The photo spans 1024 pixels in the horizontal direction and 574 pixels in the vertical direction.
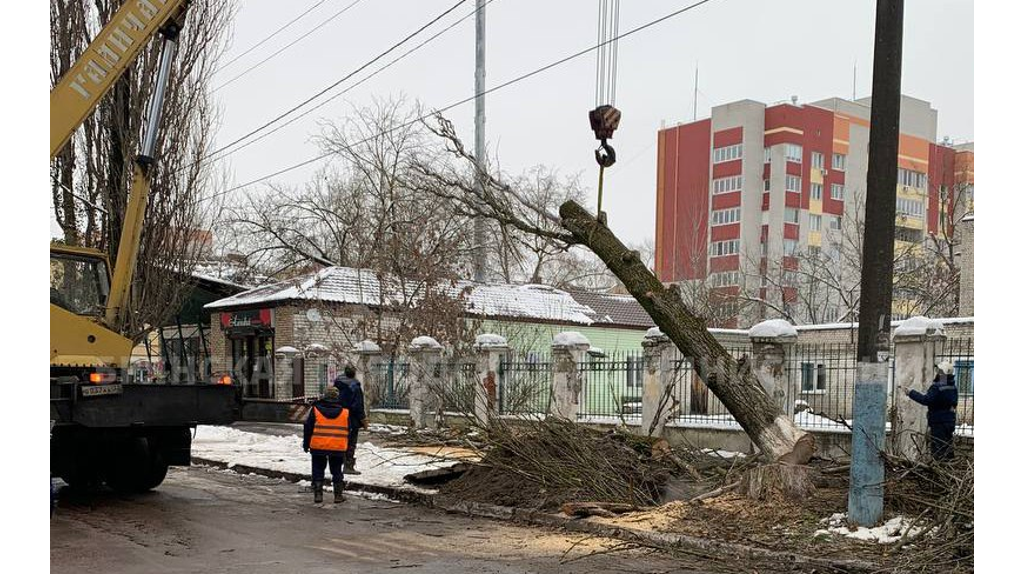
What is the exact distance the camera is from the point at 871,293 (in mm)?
9836

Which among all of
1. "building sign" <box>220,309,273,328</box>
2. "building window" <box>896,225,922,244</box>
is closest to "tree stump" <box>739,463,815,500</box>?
"building sign" <box>220,309,273,328</box>

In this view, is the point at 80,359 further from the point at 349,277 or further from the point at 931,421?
the point at 349,277

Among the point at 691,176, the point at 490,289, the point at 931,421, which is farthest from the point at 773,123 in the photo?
the point at 931,421

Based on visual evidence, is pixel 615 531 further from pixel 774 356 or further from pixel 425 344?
pixel 425 344

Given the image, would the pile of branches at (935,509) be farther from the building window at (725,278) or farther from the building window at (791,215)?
the building window at (791,215)

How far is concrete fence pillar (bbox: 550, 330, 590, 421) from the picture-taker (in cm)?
1862

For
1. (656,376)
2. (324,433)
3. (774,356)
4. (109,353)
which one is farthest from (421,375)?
(109,353)

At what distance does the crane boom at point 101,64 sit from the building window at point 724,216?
5983 centimetres

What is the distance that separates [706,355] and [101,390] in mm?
6592

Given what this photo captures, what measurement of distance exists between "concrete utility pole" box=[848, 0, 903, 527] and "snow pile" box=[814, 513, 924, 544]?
0.39 ft

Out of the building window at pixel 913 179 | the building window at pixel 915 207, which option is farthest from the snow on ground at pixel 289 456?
the building window at pixel 915 207

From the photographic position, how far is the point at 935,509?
9.51 m

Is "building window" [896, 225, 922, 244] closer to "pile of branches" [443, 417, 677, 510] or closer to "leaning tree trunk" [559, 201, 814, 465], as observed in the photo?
"pile of branches" [443, 417, 677, 510]

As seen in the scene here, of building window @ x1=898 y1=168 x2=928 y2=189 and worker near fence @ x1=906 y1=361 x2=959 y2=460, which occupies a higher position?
building window @ x1=898 y1=168 x2=928 y2=189
